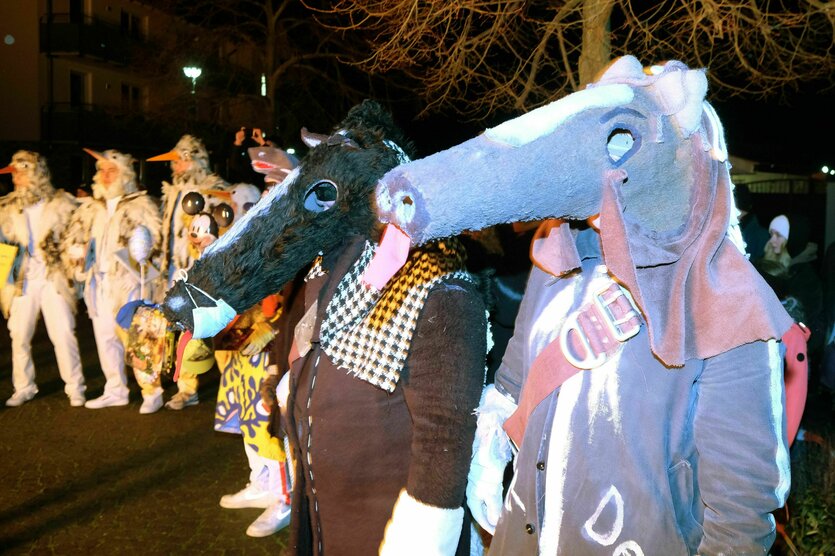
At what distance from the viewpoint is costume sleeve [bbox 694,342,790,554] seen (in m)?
1.51

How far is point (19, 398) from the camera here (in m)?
7.30

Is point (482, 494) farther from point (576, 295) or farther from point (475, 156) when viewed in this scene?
point (475, 156)

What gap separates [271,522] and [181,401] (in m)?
2.87

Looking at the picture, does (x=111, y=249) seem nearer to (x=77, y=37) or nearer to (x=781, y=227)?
(x=781, y=227)

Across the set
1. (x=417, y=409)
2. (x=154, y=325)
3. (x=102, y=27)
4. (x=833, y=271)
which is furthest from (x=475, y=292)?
(x=102, y=27)

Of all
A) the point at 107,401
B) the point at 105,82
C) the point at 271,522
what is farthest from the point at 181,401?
the point at 105,82

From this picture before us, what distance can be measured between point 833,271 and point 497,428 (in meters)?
6.38

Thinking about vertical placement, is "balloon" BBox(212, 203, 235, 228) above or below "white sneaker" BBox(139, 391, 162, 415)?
above

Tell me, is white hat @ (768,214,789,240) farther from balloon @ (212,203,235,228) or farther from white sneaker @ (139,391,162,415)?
white sneaker @ (139,391,162,415)

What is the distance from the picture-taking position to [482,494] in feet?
7.00

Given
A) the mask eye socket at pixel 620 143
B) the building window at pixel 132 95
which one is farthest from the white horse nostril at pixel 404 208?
the building window at pixel 132 95

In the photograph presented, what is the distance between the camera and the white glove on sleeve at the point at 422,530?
6.70 ft

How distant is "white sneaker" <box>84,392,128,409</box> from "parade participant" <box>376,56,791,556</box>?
20.8 ft

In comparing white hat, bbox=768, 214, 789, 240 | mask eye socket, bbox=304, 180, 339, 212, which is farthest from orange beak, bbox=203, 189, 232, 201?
white hat, bbox=768, 214, 789, 240
